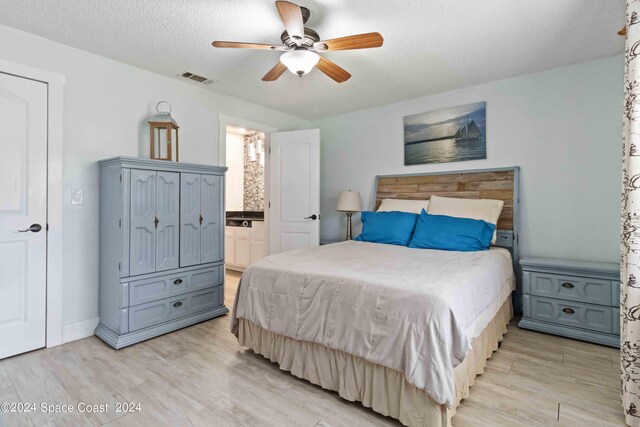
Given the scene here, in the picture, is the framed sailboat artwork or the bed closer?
the bed

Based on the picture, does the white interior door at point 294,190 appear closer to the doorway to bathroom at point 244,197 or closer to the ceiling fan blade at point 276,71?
the doorway to bathroom at point 244,197

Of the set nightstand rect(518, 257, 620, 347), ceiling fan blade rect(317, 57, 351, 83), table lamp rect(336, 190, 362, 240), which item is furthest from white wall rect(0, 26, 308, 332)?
nightstand rect(518, 257, 620, 347)

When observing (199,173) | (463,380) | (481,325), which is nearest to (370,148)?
(199,173)

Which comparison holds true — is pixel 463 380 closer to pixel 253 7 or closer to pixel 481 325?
pixel 481 325

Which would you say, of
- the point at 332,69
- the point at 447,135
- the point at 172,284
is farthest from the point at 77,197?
the point at 447,135

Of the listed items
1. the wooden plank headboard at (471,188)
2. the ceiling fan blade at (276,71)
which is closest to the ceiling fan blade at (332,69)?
the ceiling fan blade at (276,71)

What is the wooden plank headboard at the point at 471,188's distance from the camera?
3.34 metres

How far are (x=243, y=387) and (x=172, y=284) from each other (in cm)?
134

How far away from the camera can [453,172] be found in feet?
12.2

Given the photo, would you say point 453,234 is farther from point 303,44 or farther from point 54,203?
point 54,203

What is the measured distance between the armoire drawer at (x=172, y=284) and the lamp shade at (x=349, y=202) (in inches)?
67.2

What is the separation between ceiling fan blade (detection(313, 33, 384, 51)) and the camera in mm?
2035

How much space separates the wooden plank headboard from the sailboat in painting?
1.23 feet

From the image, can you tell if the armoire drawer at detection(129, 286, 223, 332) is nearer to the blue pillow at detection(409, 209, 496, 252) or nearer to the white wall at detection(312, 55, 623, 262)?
the blue pillow at detection(409, 209, 496, 252)
